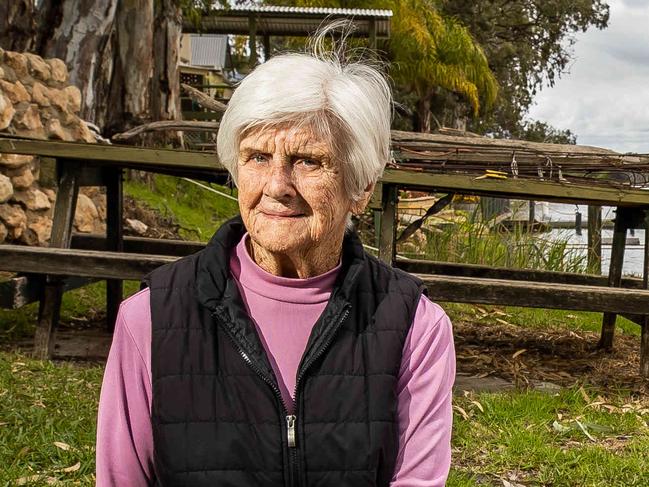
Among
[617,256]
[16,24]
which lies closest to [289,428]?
[617,256]

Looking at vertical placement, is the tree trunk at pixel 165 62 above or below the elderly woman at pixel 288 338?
above

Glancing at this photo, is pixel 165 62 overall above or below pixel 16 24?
below

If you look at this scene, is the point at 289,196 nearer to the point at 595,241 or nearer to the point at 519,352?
the point at 519,352

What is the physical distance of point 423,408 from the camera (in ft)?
7.13

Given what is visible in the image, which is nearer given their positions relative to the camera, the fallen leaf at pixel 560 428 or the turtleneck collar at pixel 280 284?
the turtleneck collar at pixel 280 284

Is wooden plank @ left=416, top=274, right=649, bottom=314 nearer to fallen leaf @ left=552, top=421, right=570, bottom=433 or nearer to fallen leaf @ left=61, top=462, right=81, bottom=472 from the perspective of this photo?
fallen leaf @ left=552, top=421, right=570, bottom=433

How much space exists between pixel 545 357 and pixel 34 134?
15.6 ft

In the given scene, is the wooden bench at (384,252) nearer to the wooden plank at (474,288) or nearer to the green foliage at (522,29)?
the wooden plank at (474,288)

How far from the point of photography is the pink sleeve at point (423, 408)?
2156 millimetres

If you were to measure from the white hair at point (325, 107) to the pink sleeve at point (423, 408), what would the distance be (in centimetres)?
41

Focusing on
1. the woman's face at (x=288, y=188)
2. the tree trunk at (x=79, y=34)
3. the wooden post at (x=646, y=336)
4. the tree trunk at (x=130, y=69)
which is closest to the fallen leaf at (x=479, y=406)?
the wooden post at (x=646, y=336)

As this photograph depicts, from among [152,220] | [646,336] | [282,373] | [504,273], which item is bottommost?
[152,220]

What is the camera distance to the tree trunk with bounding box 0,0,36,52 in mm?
9578

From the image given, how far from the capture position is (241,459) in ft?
6.68
